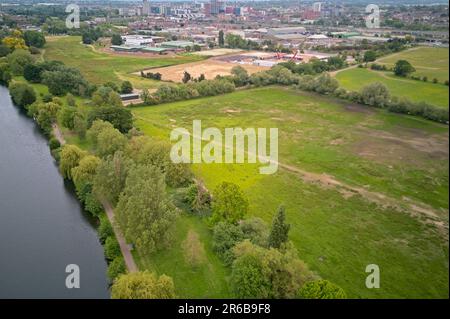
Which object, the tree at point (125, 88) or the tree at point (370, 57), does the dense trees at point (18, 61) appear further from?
the tree at point (370, 57)

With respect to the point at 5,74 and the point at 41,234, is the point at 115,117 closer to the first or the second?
the point at 41,234

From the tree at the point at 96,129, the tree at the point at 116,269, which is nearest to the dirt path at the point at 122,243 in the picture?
the tree at the point at 116,269

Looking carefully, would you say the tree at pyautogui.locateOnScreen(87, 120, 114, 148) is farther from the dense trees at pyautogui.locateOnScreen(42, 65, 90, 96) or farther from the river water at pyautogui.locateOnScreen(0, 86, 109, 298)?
the dense trees at pyautogui.locateOnScreen(42, 65, 90, 96)

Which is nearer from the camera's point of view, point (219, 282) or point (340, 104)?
point (219, 282)

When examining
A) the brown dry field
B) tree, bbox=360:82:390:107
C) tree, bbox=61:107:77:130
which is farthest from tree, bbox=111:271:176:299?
the brown dry field

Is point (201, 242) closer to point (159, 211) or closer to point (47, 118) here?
point (159, 211)

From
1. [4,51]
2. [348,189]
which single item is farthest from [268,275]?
[4,51]
